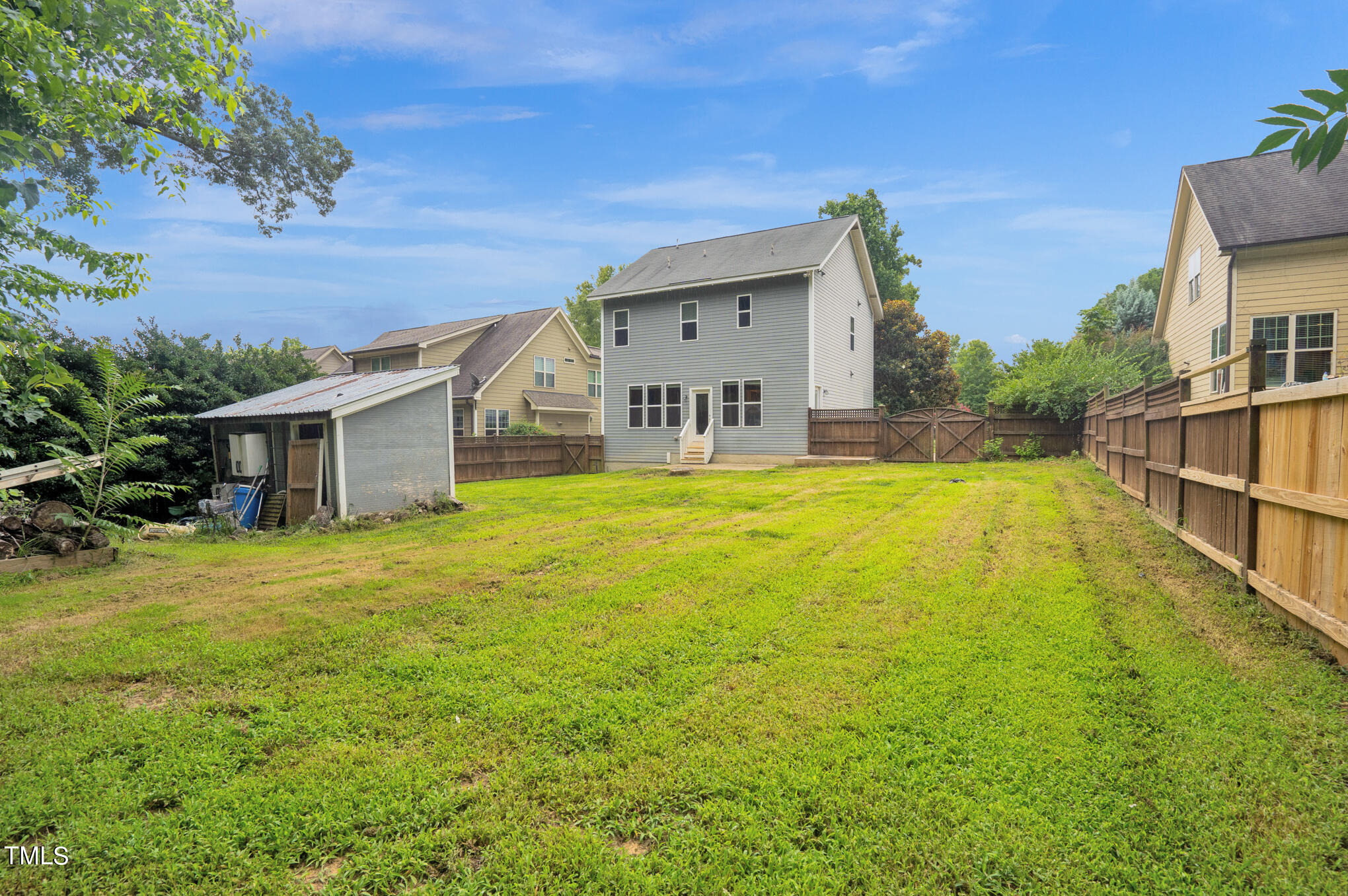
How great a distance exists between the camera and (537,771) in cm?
288

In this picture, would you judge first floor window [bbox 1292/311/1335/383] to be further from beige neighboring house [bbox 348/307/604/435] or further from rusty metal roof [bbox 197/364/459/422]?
beige neighboring house [bbox 348/307/604/435]

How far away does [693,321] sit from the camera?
2269 cm

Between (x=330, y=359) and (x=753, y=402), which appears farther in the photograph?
(x=330, y=359)

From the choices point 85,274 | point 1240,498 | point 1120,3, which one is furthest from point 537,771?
point 1120,3

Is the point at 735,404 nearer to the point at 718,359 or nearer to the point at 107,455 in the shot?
the point at 718,359

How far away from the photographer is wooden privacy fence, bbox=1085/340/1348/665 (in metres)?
3.69

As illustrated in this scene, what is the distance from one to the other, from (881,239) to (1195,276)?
991 inches

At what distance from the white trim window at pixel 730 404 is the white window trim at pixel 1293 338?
43.8 ft

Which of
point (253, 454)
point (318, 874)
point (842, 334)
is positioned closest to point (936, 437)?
point (842, 334)

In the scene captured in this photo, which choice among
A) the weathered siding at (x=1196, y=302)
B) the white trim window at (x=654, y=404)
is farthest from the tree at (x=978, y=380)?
the white trim window at (x=654, y=404)

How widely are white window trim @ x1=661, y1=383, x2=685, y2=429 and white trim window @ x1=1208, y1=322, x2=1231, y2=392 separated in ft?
48.5

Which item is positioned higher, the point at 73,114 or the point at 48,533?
the point at 73,114

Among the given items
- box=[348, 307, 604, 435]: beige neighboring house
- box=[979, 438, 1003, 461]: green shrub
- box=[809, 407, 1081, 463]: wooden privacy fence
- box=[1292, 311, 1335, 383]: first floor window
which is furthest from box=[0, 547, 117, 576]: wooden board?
box=[1292, 311, 1335, 383]: first floor window

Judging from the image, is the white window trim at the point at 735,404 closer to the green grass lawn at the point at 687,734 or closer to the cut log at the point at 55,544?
the green grass lawn at the point at 687,734
